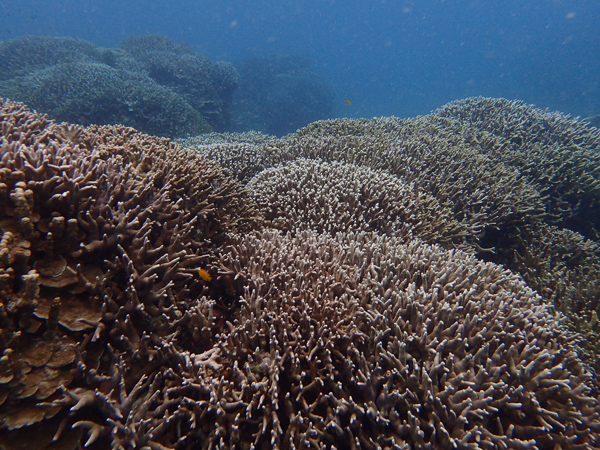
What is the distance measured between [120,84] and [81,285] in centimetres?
1675

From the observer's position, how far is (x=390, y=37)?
13188cm

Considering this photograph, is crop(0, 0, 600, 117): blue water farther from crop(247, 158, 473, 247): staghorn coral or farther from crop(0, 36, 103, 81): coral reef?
crop(247, 158, 473, 247): staghorn coral

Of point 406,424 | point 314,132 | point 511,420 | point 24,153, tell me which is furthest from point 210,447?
point 314,132

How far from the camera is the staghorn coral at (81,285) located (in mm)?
1565

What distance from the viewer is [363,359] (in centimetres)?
200

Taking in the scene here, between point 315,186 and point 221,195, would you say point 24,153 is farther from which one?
point 315,186

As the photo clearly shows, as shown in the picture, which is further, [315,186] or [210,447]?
[315,186]

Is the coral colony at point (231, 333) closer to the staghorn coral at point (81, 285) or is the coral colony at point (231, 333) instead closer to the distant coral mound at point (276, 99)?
the staghorn coral at point (81, 285)

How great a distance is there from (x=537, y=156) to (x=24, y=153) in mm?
9875

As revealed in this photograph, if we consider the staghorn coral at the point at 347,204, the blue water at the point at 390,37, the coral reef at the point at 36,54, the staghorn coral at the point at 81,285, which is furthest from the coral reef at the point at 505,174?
the blue water at the point at 390,37

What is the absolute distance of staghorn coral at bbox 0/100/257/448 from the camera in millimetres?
1565

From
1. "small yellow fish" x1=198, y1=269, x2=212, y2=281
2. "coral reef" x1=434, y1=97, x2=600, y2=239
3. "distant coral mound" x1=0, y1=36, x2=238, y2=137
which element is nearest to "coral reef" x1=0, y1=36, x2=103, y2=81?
"distant coral mound" x1=0, y1=36, x2=238, y2=137

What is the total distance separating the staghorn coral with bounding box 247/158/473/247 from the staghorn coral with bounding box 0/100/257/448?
1.54 metres

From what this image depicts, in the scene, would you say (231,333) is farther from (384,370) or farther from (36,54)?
(36,54)
